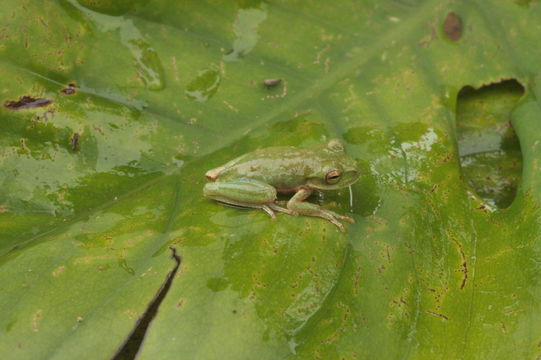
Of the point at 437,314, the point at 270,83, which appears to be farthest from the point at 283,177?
the point at 437,314

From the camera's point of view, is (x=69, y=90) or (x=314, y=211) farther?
(x=69, y=90)

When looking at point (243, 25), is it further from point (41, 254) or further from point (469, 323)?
point (469, 323)

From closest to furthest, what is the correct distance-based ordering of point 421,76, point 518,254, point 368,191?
point 518,254 < point 368,191 < point 421,76

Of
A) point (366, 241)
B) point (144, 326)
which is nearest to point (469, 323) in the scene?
point (366, 241)

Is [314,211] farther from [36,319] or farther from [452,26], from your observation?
[452,26]

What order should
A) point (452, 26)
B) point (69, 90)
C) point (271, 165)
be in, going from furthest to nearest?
point (452, 26)
point (69, 90)
point (271, 165)

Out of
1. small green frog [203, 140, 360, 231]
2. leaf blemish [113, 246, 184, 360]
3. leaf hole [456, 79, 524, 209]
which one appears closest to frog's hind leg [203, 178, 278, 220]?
small green frog [203, 140, 360, 231]

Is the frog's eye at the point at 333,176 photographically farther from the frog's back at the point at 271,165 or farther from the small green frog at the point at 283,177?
the frog's back at the point at 271,165
